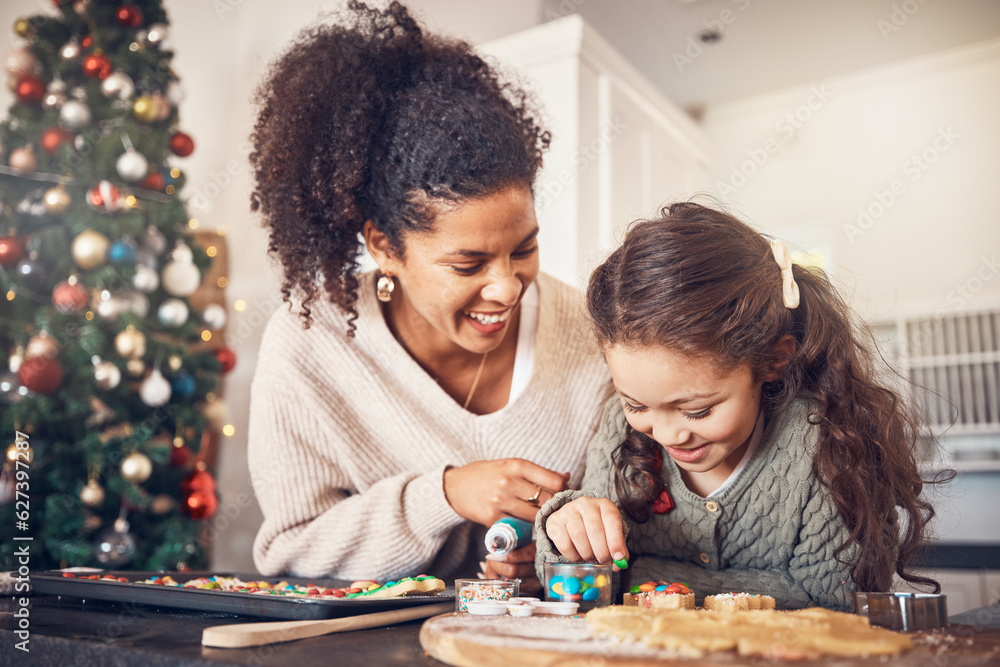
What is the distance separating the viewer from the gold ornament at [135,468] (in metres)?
2.49

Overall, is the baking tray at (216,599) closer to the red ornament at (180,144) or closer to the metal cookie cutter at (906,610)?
the metal cookie cutter at (906,610)

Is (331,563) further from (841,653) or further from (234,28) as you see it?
(234,28)

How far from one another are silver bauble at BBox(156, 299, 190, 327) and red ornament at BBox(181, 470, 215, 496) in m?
0.53

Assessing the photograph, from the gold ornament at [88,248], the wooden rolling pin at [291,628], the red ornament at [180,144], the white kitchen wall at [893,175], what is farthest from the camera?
the white kitchen wall at [893,175]

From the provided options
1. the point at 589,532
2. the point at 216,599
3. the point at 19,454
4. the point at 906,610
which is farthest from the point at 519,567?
the point at 19,454

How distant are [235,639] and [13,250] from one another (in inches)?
86.0

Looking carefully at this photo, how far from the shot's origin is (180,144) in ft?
9.27

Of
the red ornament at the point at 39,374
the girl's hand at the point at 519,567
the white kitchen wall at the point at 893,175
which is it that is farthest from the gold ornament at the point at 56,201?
the white kitchen wall at the point at 893,175

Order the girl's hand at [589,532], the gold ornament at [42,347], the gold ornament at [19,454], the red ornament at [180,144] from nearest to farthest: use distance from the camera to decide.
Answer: the girl's hand at [589,532] → the gold ornament at [19,454] → the gold ornament at [42,347] → the red ornament at [180,144]

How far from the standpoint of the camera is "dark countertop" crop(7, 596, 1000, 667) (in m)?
0.64

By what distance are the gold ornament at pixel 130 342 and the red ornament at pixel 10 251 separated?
0.36 m

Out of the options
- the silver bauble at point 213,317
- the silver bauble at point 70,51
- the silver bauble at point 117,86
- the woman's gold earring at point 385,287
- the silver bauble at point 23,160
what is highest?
the silver bauble at point 70,51

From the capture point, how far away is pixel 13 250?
2.40 meters

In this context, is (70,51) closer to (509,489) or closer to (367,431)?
(367,431)
